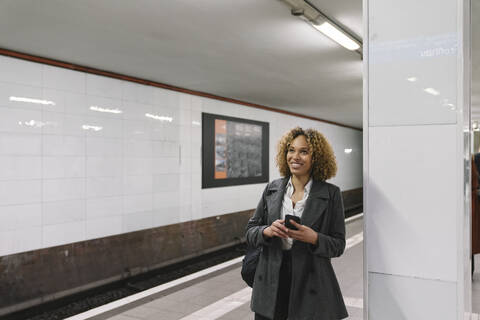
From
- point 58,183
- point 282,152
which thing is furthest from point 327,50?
point 58,183

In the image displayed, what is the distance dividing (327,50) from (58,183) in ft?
14.3

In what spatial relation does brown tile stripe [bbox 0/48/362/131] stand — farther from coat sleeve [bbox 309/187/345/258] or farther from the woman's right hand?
coat sleeve [bbox 309/187/345/258]

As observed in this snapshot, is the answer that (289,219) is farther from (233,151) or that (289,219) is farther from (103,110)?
(233,151)

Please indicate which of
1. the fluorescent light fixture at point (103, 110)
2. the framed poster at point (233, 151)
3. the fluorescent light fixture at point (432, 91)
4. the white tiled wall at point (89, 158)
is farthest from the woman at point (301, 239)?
the framed poster at point (233, 151)

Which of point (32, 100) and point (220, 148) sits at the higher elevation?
point (32, 100)

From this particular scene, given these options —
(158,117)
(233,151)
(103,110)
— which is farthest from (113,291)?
(233,151)

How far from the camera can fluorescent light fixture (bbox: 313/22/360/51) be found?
422 cm

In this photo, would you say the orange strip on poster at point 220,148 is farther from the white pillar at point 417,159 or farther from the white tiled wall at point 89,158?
the white pillar at point 417,159

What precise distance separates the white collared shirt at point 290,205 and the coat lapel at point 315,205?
2.1 inches

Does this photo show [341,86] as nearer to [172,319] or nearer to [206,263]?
[206,263]

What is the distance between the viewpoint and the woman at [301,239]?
2.07 meters

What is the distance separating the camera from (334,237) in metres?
2.17

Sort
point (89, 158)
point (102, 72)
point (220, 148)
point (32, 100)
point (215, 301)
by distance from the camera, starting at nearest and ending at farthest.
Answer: point (215, 301) → point (32, 100) → point (89, 158) → point (102, 72) → point (220, 148)

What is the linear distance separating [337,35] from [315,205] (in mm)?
3048
